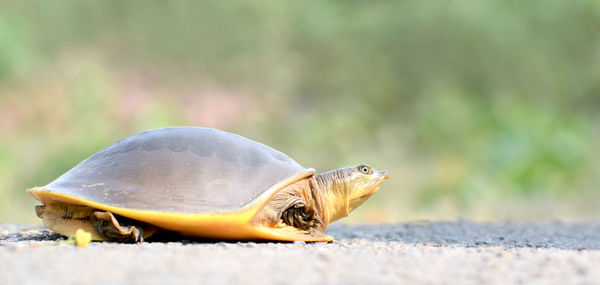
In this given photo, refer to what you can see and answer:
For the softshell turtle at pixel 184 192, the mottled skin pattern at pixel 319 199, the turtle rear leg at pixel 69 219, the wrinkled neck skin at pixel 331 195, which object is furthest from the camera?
the wrinkled neck skin at pixel 331 195

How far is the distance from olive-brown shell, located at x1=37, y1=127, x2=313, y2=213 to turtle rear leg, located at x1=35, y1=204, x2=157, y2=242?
0.11m

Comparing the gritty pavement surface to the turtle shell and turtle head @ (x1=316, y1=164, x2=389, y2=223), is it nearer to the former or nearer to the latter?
the turtle shell

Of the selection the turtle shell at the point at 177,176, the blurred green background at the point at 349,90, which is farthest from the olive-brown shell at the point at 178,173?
the blurred green background at the point at 349,90

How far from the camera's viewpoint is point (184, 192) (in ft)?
8.91

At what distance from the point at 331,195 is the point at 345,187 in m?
0.09

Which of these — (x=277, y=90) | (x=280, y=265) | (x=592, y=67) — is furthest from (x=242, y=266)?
(x=592, y=67)

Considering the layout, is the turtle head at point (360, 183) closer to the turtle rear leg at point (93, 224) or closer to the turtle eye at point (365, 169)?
the turtle eye at point (365, 169)

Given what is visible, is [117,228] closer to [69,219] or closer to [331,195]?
[69,219]

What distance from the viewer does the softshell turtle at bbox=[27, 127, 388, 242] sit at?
2688mm

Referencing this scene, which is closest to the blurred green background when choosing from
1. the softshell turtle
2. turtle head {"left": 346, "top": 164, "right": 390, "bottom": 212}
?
turtle head {"left": 346, "top": 164, "right": 390, "bottom": 212}

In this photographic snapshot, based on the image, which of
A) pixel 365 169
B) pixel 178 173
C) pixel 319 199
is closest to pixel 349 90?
pixel 365 169

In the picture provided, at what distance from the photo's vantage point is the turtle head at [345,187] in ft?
10.9

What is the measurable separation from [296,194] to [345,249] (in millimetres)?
519

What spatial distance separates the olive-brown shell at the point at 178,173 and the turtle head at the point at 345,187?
334 millimetres
